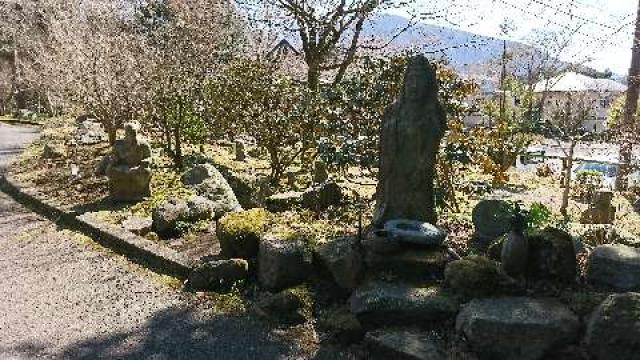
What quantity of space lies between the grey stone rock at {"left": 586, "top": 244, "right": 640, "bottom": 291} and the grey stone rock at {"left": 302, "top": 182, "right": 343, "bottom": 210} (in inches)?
163

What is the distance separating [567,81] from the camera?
37.4 meters

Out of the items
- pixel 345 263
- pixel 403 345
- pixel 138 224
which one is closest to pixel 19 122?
pixel 138 224

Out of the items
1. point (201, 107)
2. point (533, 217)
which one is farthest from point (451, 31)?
point (533, 217)

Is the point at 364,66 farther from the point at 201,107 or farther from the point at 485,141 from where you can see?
the point at 201,107

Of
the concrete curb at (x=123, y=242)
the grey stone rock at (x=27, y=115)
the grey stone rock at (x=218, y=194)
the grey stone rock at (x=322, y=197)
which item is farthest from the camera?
the grey stone rock at (x=27, y=115)

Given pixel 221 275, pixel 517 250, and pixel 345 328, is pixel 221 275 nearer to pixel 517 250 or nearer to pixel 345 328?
pixel 345 328

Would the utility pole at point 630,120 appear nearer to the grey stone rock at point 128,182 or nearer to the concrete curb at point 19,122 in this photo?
the grey stone rock at point 128,182

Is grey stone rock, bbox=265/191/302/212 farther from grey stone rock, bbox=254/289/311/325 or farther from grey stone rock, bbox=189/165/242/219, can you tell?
grey stone rock, bbox=254/289/311/325

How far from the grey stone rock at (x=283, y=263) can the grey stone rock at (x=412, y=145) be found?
82 cm

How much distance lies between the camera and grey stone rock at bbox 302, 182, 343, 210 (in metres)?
8.27

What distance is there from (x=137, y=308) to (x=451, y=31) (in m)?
10.2

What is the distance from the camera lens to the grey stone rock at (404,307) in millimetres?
4625

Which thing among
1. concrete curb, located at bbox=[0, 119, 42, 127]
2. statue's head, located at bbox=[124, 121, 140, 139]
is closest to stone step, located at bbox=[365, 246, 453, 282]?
statue's head, located at bbox=[124, 121, 140, 139]

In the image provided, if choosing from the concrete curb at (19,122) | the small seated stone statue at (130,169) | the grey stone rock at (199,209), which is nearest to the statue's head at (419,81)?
the grey stone rock at (199,209)
